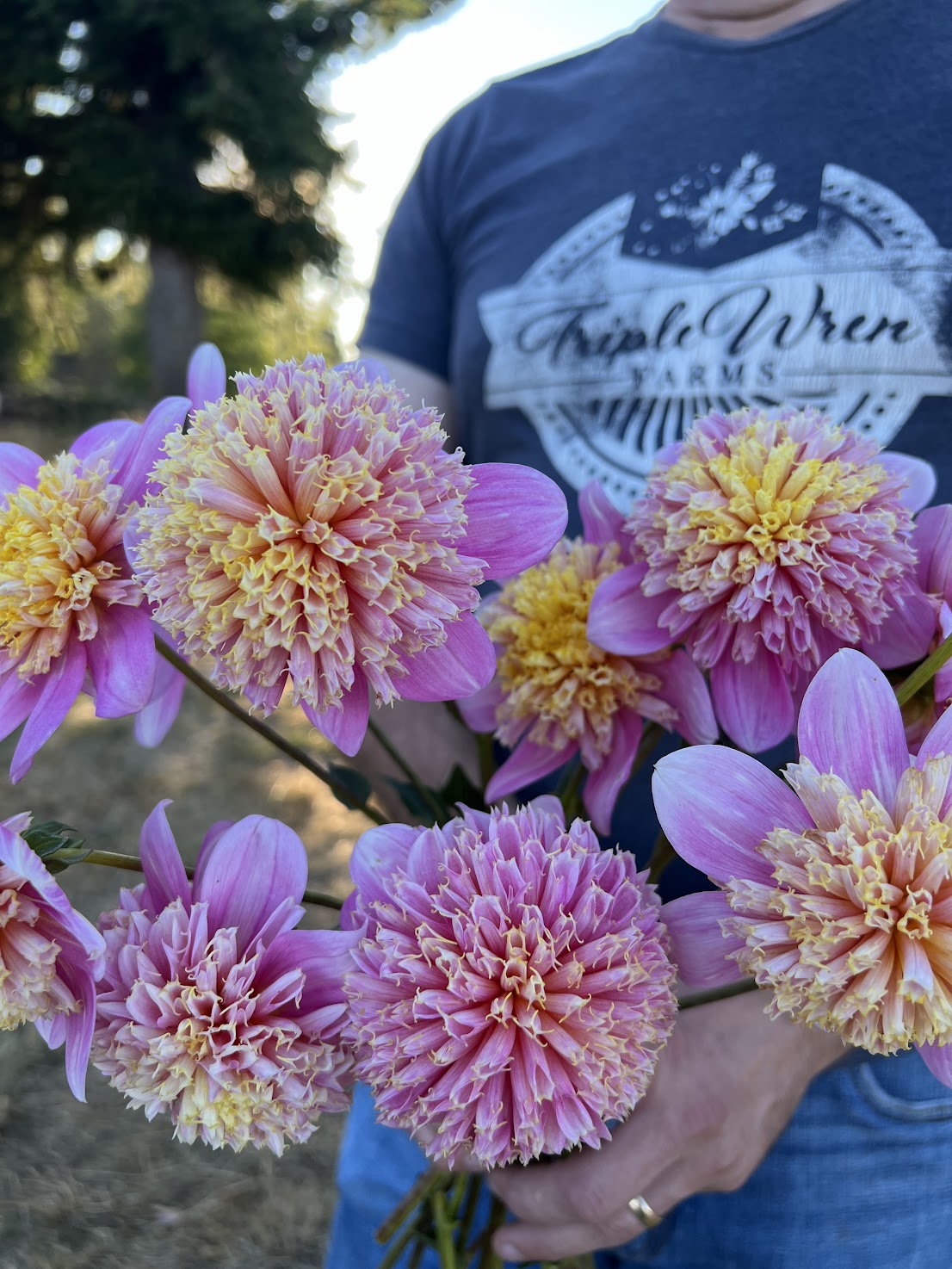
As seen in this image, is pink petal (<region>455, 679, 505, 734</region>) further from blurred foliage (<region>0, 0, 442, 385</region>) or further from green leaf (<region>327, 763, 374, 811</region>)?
blurred foliage (<region>0, 0, 442, 385</region>)

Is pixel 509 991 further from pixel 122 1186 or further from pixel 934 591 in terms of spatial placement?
pixel 122 1186

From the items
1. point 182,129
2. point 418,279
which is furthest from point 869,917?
point 182,129

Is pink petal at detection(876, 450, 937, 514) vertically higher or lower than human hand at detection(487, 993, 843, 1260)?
higher

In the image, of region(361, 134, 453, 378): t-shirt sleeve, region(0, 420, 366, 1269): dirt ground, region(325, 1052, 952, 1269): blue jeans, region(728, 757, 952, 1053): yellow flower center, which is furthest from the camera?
region(0, 420, 366, 1269): dirt ground

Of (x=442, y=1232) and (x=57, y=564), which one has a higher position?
(x=57, y=564)

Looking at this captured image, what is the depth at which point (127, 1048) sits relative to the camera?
0.30 meters

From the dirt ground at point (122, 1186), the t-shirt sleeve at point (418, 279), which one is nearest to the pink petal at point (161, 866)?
the t-shirt sleeve at point (418, 279)

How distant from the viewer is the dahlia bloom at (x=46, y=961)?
0.27 metres

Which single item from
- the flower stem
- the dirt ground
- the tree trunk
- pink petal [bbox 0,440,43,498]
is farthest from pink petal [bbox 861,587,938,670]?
the tree trunk

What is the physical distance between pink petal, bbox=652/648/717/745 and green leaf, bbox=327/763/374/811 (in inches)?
5.5

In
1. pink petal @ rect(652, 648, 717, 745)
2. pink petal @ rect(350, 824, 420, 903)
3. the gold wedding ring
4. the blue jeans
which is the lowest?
the blue jeans

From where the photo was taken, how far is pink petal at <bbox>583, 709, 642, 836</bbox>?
358 mm

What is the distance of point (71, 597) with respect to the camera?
0.30m

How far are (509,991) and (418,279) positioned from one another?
683 millimetres
